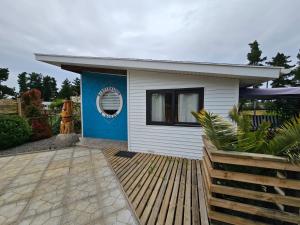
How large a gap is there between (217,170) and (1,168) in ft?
16.2

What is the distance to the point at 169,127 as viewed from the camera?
4930 mm

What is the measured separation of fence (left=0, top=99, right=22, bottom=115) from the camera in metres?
6.39

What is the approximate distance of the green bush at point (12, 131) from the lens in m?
5.73

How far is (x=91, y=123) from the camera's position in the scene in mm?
6684

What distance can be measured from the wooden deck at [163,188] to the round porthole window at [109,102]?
7.10 feet

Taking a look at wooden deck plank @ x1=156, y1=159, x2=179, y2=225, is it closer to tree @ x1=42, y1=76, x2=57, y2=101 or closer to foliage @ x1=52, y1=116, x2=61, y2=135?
foliage @ x1=52, y1=116, x2=61, y2=135

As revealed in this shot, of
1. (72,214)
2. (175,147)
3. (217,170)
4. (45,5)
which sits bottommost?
(72,214)

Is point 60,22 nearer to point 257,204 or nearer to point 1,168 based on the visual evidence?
point 1,168

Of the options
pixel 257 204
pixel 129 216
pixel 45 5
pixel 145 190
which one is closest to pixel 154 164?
pixel 145 190

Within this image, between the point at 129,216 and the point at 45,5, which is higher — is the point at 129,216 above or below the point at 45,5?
below

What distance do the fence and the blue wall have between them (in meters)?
2.83

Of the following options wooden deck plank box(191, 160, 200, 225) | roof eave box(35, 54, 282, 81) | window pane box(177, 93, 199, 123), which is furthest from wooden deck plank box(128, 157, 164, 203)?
roof eave box(35, 54, 282, 81)

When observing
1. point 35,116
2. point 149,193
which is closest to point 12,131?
point 35,116

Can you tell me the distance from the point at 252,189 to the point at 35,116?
8.68 meters
